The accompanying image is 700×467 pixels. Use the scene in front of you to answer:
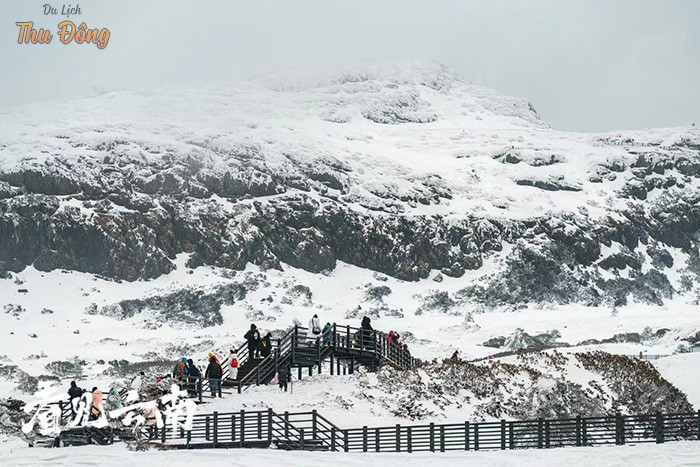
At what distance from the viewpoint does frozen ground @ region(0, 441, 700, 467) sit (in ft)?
98.1

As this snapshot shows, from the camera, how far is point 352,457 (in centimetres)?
3247

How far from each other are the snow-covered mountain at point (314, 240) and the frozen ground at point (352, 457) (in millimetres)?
62836

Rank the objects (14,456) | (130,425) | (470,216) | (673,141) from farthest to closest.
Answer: (673,141)
(470,216)
(130,425)
(14,456)

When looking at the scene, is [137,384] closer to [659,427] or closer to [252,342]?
[252,342]

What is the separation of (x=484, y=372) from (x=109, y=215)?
Answer: 96.1 metres

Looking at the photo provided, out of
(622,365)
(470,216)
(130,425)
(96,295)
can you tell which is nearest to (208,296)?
(96,295)

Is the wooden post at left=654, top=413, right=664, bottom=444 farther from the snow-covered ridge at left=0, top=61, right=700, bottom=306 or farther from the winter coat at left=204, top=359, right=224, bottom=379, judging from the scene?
the snow-covered ridge at left=0, top=61, right=700, bottom=306

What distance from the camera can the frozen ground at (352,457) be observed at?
98.1ft

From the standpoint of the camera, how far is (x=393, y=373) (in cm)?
4738

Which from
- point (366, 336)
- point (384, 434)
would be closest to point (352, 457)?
point (384, 434)

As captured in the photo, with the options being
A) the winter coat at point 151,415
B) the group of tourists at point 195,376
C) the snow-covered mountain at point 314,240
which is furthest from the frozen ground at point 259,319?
the winter coat at point 151,415

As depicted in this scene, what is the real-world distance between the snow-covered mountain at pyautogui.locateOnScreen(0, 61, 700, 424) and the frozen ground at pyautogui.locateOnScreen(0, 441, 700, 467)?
62836 millimetres

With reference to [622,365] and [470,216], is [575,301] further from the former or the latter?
[622,365]

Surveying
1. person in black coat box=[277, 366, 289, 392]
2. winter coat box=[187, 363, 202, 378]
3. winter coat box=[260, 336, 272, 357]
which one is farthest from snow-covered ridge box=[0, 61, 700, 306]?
winter coat box=[187, 363, 202, 378]
